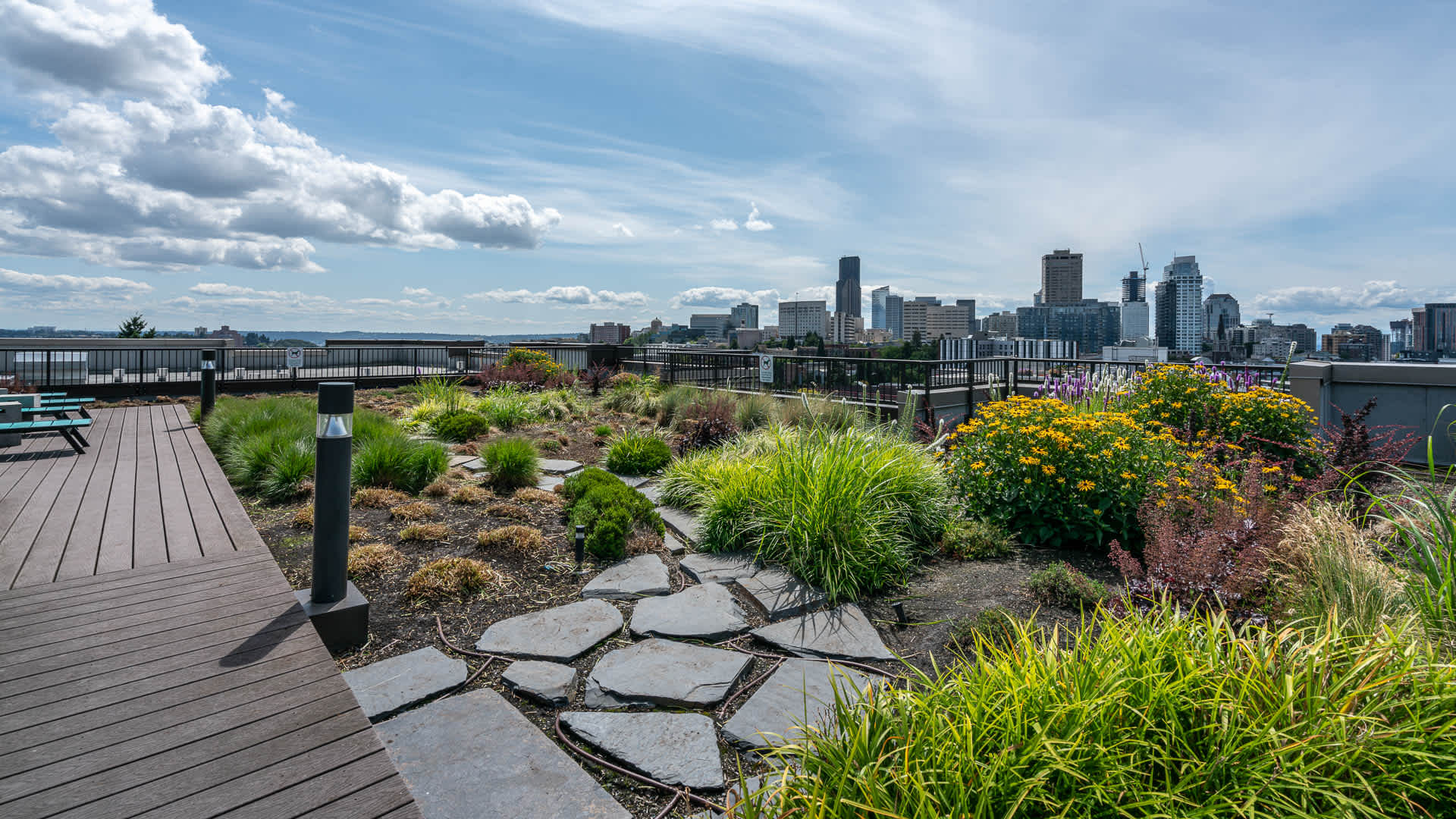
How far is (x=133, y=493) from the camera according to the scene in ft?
15.4

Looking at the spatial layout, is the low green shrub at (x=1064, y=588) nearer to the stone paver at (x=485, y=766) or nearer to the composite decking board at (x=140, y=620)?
the stone paver at (x=485, y=766)

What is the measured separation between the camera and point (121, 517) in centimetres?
410

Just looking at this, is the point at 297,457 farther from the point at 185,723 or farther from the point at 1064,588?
the point at 1064,588

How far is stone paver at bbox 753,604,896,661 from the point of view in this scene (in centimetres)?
303

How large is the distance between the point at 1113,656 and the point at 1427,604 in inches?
49.4

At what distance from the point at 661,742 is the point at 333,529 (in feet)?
5.47

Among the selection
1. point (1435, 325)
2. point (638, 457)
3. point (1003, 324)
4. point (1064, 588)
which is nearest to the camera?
point (1064, 588)

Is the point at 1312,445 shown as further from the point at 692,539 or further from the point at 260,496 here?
the point at 260,496

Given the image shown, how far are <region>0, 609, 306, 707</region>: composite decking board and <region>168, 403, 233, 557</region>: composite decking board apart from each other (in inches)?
44.4

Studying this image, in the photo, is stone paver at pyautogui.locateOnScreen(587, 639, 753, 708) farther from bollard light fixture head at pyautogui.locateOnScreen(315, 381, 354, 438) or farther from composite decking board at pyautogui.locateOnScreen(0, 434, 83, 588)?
composite decking board at pyautogui.locateOnScreen(0, 434, 83, 588)

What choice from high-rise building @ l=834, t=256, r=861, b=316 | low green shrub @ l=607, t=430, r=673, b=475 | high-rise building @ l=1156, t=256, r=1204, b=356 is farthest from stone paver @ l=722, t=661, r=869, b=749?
high-rise building @ l=834, t=256, r=861, b=316

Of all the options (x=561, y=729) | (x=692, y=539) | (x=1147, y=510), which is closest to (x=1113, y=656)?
(x=561, y=729)

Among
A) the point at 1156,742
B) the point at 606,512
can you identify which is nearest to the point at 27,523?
the point at 606,512

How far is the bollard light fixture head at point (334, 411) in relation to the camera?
277 centimetres
